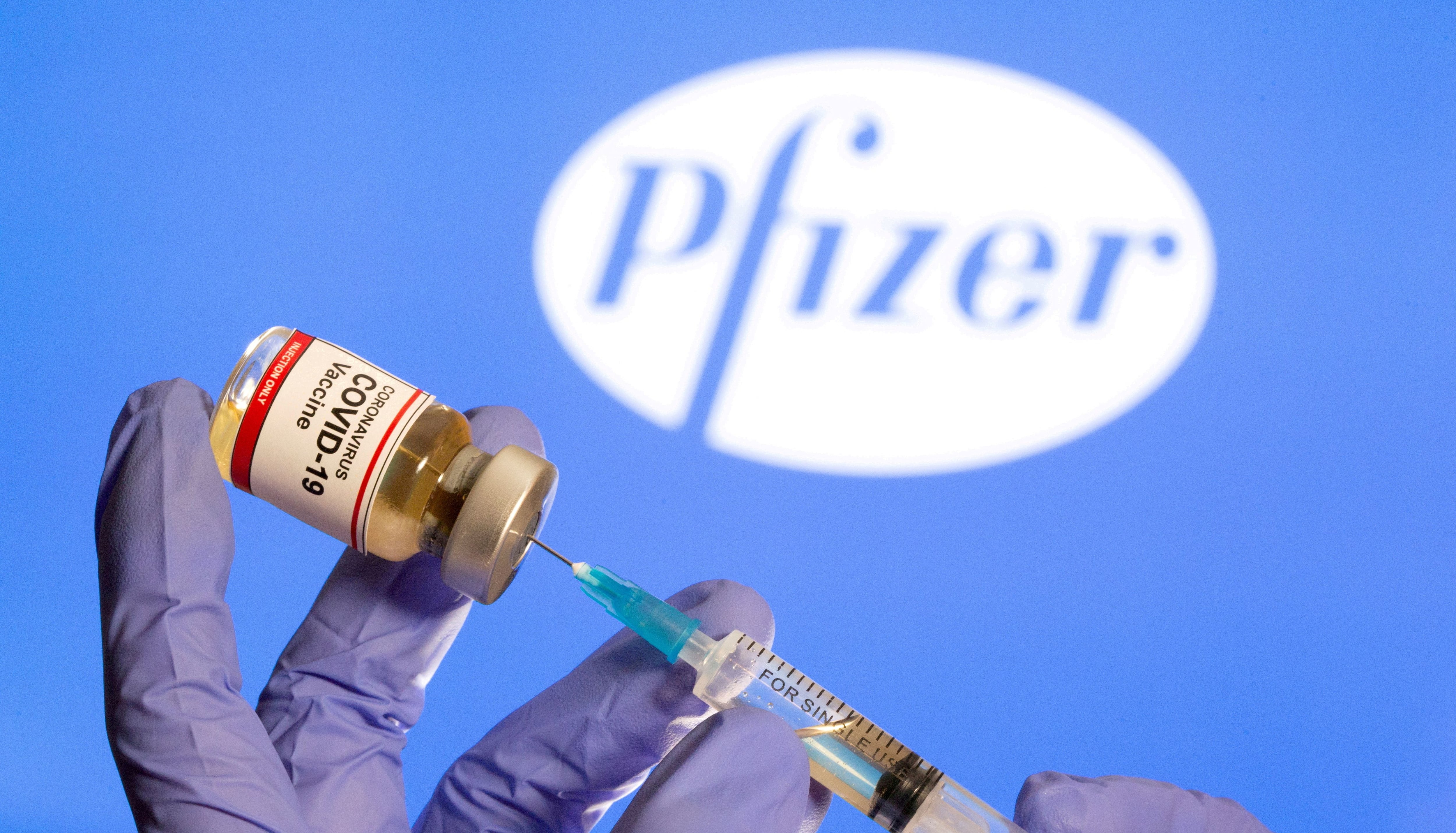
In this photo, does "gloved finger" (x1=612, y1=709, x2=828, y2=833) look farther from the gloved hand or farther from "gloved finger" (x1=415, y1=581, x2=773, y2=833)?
"gloved finger" (x1=415, y1=581, x2=773, y2=833)

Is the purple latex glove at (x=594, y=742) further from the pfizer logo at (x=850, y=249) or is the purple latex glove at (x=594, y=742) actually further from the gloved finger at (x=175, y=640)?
the pfizer logo at (x=850, y=249)

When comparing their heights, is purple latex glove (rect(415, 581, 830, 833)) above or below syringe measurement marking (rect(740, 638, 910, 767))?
below

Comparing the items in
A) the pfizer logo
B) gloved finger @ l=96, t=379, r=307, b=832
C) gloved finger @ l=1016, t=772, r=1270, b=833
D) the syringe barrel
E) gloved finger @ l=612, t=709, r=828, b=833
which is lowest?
gloved finger @ l=96, t=379, r=307, b=832

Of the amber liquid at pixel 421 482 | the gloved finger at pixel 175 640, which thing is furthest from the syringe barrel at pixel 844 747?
the gloved finger at pixel 175 640

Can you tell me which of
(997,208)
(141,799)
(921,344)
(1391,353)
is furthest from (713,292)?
(1391,353)

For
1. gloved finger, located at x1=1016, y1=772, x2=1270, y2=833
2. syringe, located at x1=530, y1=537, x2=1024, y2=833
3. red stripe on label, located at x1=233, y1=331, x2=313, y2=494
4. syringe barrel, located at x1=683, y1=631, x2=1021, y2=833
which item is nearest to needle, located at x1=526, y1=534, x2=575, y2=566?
syringe, located at x1=530, y1=537, x2=1024, y2=833

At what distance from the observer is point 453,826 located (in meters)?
1.09

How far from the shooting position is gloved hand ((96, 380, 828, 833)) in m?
0.84

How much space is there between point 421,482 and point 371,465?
59 mm

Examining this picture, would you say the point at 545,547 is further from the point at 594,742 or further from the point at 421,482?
the point at 594,742

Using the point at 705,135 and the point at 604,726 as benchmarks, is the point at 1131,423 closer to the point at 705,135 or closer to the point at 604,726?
the point at 705,135

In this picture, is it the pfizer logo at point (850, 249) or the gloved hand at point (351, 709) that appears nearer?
the gloved hand at point (351, 709)

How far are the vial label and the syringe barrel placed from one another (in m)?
0.32

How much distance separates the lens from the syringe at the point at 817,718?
2.85ft
